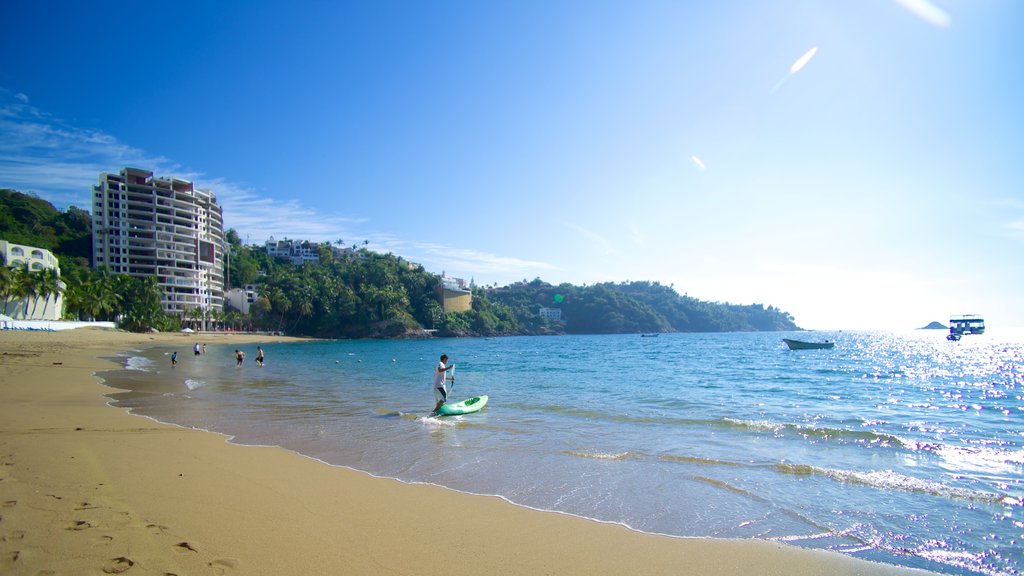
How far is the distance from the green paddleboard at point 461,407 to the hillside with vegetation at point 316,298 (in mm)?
61099

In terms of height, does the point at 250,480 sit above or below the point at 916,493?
above

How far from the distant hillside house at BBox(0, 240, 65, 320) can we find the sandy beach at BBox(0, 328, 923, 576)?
62576 mm

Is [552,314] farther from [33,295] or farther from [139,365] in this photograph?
[139,365]

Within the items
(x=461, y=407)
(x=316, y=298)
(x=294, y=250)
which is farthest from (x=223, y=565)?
(x=294, y=250)

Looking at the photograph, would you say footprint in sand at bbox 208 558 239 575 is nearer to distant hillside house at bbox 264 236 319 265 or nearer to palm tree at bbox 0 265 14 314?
palm tree at bbox 0 265 14 314

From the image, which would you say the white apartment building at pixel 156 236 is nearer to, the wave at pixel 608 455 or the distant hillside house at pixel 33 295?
the distant hillside house at pixel 33 295

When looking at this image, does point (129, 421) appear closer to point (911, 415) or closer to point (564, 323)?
point (911, 415)

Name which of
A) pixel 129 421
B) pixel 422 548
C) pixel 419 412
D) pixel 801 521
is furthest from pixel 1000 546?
pixel 129 421

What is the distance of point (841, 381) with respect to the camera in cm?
2670

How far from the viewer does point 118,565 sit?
12.2 ft

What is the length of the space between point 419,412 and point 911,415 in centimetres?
1537

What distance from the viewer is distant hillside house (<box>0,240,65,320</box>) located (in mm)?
52156

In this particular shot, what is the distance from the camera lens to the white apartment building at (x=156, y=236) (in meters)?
86.9

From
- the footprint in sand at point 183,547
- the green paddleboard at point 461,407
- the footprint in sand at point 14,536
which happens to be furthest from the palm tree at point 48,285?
the footprint in sand at point 183,547
